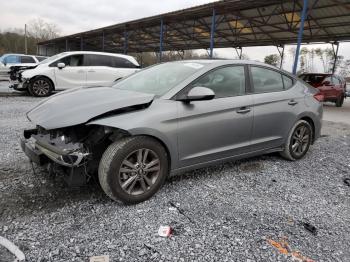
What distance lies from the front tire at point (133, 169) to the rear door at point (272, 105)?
1540 millimetres

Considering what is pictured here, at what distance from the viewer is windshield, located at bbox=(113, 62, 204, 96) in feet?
11.4

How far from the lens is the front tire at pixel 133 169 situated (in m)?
2.81

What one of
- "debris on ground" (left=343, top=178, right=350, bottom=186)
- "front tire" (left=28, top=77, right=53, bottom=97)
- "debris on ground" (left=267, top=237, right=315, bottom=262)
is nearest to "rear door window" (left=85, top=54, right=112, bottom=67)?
"front tire" (left=28, top=77, right=53, bottom=97)

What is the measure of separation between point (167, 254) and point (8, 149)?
335 cm

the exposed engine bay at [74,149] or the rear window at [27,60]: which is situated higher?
the rear window at [27,60]

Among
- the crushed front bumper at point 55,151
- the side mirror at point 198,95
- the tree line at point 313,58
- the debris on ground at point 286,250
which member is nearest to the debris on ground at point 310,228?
the debris on ground at point 286,250

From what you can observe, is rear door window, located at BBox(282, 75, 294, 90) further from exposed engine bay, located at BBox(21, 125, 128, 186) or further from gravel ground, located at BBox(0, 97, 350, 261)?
exposed engine bay, located at BBox(21, 125, 128, 186)

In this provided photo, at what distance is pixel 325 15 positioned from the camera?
15.1 m

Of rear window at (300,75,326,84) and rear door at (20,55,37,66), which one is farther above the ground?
rear door at (20,55,37,66)

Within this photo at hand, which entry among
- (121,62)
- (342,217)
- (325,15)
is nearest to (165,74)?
(342,217)

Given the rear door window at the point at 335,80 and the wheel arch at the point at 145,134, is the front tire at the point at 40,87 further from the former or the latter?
the rear door window at the point at 335,80

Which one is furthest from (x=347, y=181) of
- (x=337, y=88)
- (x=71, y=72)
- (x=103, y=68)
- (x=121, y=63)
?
(x=337, y=88)

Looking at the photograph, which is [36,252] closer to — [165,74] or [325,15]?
[165,74]

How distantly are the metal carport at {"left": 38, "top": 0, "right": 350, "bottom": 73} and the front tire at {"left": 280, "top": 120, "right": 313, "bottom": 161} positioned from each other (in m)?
9.17
